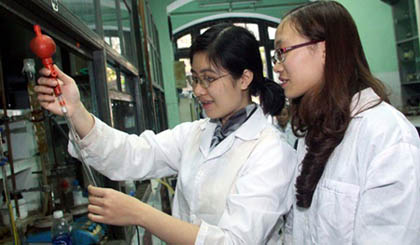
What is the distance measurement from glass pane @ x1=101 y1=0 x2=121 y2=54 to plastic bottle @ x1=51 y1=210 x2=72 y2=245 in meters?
1.03

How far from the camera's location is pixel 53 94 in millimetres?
946

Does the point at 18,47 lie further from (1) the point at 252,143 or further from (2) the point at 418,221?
(2) the point at 418,221

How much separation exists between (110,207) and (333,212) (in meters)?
0.59

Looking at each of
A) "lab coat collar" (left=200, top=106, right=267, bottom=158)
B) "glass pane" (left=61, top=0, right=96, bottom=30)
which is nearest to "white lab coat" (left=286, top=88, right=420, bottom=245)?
"lab coat collar" (left=200, top=106, right=267, bottom=158)

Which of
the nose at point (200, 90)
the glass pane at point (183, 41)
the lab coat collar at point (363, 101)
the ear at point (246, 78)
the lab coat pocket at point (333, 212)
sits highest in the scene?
the glass pane at point (183, 41)

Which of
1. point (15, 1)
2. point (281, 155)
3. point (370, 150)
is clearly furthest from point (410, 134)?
point (15, 1)

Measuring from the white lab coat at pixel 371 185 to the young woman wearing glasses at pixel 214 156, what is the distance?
15 cm

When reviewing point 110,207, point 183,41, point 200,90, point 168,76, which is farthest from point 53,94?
point 183,41

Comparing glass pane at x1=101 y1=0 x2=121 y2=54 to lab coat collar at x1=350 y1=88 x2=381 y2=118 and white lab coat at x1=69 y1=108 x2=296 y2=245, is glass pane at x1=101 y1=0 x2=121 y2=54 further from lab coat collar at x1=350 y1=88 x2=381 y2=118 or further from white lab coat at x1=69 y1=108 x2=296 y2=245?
lab coat collar at x1=350 y1=88 x2=381 y2=118

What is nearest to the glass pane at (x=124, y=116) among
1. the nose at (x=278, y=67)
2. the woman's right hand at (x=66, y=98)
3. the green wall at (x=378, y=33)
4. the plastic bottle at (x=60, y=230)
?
the plastic bottle at (x=60, y=230)

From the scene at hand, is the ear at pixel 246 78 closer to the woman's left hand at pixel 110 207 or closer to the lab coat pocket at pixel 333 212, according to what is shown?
the lab coat pocket at pixel 333 212

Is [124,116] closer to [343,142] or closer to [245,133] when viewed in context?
[245,133]

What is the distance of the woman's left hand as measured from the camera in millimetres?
831

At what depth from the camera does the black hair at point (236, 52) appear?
3.80 ft
